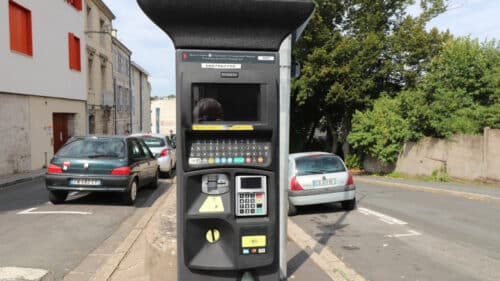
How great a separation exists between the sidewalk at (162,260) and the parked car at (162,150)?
348 inches

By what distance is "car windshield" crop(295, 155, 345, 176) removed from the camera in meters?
9.73

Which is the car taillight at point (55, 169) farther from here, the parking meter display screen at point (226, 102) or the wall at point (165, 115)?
the wall at point (165, 115)

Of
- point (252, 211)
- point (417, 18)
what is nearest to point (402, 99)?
point (417, 18)

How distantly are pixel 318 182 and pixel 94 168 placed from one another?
4.63 meters

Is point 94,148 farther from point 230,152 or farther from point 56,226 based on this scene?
point 230,152

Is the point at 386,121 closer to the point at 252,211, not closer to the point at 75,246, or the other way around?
the point at 75,246

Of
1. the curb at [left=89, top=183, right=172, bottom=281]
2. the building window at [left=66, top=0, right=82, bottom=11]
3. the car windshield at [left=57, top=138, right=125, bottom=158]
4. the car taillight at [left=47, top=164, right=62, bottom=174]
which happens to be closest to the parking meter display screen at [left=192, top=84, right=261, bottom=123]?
the curb at [left=89, top=183, right=172, bottom=281]

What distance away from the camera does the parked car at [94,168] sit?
8.98m

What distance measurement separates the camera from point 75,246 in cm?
634

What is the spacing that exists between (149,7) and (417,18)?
2350cm

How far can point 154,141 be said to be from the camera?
15.7 meters

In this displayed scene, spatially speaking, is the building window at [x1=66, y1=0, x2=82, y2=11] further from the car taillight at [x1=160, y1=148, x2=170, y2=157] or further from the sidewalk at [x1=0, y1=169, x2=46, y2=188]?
the car taillight at [x1=160, y1=148, x2=170, y2=157]

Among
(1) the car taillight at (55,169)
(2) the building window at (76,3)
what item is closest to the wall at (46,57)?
(2) the building window at (76,3)

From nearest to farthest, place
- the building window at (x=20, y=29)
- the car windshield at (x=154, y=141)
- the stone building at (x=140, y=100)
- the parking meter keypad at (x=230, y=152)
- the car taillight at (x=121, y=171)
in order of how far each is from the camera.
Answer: the parking meter keypad at (x=230, y=152) < the car taillight at (x=121, y=171) < the car windshield at (x=154, y=141) < the building window at (x=20, y=29) < the stone building at (x=140, y=100)
